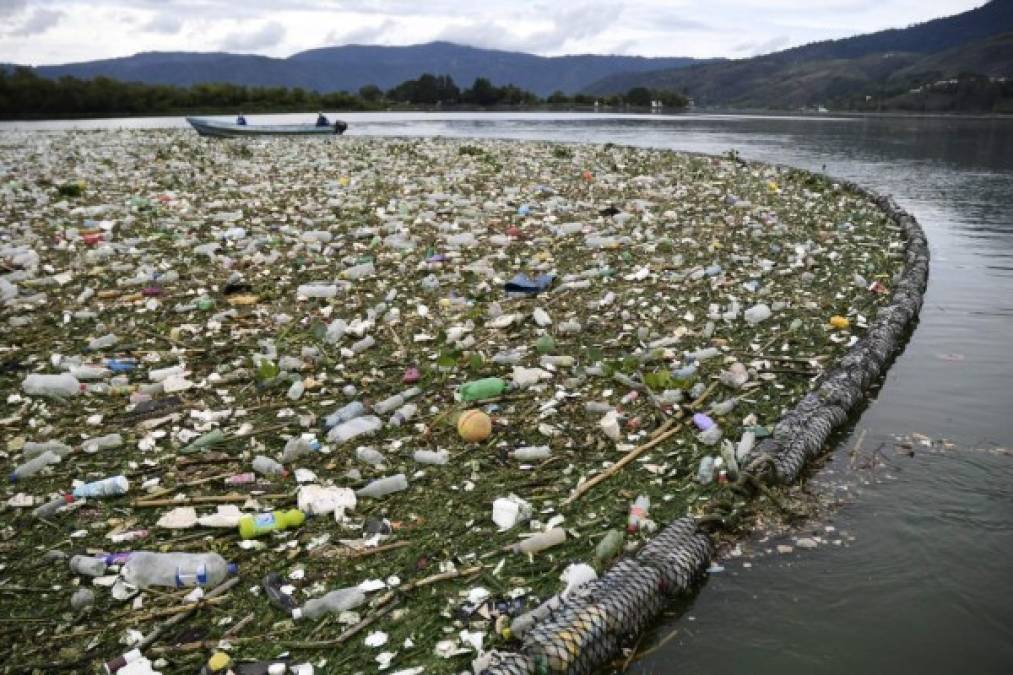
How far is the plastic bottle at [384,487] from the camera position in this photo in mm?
3582

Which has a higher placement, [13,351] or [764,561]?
[13,351]

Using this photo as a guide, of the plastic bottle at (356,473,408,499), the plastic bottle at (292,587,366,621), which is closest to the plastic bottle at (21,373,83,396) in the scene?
the plastic bottle at (356,473,408,499)

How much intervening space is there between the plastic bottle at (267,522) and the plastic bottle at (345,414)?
3.27 feet

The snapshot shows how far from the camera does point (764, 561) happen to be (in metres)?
3.16

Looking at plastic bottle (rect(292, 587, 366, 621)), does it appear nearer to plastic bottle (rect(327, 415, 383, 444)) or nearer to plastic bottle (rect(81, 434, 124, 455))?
plastic bottle (rect(327, 415, 383, 444))

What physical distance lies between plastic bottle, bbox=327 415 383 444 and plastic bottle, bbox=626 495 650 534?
1696 millimetres

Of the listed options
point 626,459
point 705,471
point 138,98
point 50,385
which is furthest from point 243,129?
point 138,98

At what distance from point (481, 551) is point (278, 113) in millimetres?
73104

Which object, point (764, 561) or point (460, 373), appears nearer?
point (764, 561)

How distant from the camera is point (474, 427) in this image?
4.12 meters

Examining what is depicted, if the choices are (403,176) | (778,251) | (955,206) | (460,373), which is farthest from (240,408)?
(955,206)

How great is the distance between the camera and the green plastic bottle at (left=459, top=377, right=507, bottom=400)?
4.64 meters

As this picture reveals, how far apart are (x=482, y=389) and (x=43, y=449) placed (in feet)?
8.67

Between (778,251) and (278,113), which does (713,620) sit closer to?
(778,251)
